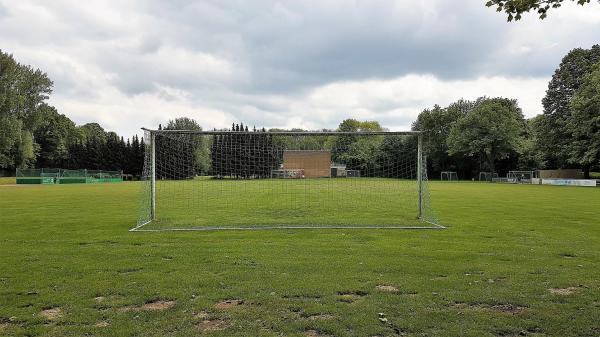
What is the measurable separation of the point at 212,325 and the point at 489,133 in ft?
200

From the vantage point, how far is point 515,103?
232 ft

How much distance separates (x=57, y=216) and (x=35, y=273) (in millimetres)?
9042

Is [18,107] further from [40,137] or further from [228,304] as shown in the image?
[228,304]

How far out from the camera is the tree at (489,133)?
58.6m

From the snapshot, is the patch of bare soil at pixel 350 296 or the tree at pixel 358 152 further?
the tree at pixel 358 152

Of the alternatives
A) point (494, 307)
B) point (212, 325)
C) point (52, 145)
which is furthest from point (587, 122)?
point (52, 145)

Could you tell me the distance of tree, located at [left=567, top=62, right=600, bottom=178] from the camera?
43.1 meters

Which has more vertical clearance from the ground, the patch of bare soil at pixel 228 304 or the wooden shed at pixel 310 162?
the wooden shed at pixel 310 162

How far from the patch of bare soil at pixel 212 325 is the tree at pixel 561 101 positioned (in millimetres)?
52671

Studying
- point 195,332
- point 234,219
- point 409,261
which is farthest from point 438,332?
point 234,219

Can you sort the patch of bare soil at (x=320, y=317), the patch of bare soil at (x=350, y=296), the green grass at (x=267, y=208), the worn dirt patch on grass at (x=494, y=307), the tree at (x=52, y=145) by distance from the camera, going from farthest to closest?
the tree at (x=52, y=145)
the green grass at (x=267, y=208)
the patch of bare soil at (x=350, y=296)
the worn dirt patch on grass at (x=494, y=307)
the patch of bare soil at (x=320, y=317)

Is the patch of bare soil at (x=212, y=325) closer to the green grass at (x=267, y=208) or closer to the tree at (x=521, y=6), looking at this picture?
the tree at (x=521, y=6)

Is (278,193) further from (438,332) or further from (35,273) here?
(438,332)

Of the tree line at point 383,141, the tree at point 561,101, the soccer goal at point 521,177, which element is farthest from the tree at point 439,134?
the tree at point 561,101
